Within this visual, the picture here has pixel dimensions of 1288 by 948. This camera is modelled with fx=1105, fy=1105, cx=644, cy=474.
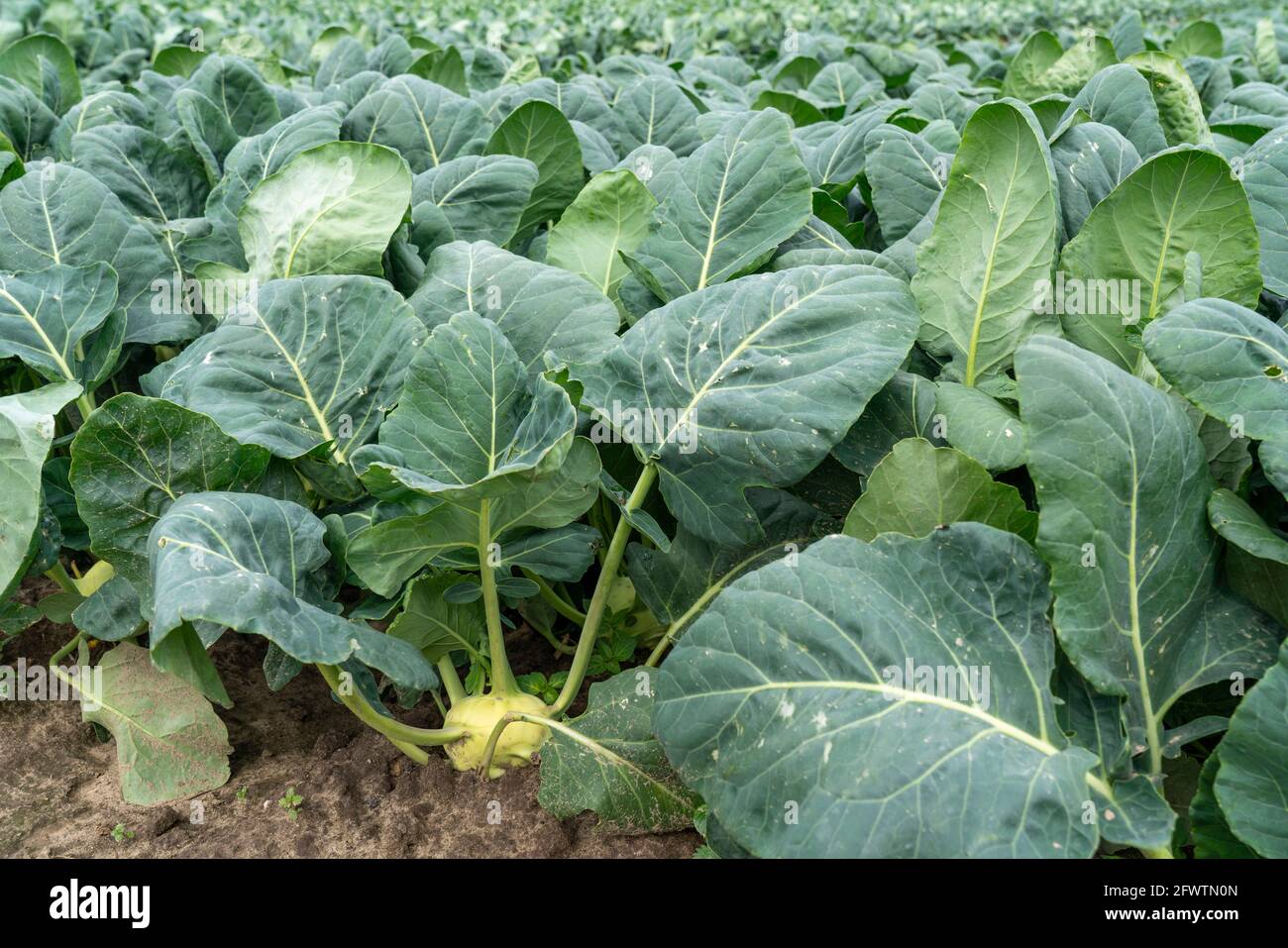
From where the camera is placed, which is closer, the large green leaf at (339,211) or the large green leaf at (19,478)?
the large green leaf at (19,478)

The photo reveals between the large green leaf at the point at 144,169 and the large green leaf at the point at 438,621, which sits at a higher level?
the large green leaf at the point at 144,169

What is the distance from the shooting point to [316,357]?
2.05 m

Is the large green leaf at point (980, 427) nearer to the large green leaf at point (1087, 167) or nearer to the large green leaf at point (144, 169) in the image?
the large green leaf at point (1087, 167)

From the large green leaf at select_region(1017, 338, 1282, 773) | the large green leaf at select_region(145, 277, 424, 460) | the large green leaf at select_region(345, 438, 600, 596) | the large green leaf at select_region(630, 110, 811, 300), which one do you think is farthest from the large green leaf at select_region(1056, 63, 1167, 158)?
the large green leaf at select_region(145, 277, 424, 460)

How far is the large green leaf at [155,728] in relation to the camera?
199cm

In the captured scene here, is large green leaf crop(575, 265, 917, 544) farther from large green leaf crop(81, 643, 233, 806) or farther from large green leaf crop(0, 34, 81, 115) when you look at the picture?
large green leaf crop(0, 34, 81, 115)

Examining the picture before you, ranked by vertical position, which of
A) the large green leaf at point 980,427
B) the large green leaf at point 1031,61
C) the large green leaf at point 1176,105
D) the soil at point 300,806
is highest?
the large green leaf at point 1176,105

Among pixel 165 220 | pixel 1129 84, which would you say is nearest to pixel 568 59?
pixel 165 220

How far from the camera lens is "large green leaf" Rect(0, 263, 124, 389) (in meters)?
2.12

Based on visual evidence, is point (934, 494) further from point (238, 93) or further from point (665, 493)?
point (238, 93)

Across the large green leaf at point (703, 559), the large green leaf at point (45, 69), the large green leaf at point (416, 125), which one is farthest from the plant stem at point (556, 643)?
the large green leaf at point (45, 69)

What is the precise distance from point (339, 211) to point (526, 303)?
0.45 meters

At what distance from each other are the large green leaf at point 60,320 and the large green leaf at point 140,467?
419 millimetres

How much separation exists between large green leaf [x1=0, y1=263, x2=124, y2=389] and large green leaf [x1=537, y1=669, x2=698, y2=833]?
3.93 feet
